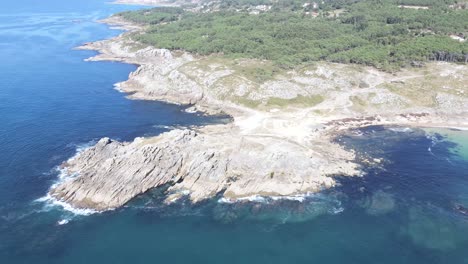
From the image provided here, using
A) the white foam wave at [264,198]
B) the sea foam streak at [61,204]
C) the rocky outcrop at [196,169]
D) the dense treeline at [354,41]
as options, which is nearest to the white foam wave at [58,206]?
the sea foam streak at [61,204]

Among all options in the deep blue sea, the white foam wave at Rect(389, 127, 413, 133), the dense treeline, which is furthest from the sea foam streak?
the dense treeline

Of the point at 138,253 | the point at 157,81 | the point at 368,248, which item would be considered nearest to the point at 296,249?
the point at 368,248

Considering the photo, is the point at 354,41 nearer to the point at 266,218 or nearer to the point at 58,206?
the point at 266,218

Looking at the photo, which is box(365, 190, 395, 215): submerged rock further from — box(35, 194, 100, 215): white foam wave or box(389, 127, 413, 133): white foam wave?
box(35, 194, 100, 215): white foam wave

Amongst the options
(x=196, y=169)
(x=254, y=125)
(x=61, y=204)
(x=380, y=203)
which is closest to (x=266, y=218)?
(x=196, y=169)

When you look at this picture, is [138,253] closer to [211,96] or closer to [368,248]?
[368,248]
